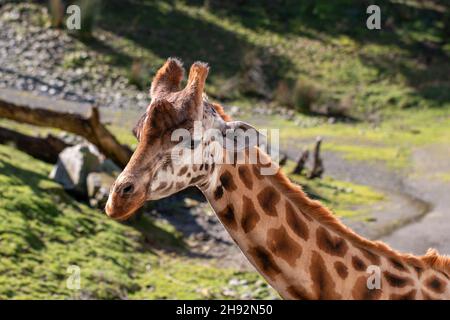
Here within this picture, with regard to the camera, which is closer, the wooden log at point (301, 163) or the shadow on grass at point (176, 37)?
the wooden log at point (301, 163)

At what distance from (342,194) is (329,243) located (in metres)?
14.9

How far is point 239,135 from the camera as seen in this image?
493 cm

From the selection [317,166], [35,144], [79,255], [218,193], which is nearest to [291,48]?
[317,166]

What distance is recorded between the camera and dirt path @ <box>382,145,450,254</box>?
16500 mm

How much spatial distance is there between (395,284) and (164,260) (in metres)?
9.00

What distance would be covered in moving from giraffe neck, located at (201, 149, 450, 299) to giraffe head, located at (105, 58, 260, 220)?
26cm

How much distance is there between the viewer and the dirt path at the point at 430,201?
16.5 m

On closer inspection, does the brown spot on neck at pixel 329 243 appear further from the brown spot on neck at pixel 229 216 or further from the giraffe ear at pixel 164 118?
the giraffe ear at pixel 164 118

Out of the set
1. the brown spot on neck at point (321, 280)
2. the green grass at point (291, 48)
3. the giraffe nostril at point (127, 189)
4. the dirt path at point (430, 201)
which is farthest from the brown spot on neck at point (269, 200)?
the green grass at point (291, 48)

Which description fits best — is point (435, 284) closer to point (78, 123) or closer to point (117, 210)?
point (117, 210)

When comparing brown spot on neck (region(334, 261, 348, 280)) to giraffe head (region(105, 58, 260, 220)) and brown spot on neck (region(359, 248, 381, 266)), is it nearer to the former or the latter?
brown spot on neck (region(359, 248, 381, 266))

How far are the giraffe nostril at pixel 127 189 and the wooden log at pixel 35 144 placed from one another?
43.5 feet

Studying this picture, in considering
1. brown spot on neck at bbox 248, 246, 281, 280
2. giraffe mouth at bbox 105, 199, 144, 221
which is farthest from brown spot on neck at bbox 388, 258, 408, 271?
giraffe mouth at bbox 105, 199, 144, 221

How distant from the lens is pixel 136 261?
13.6 meters
